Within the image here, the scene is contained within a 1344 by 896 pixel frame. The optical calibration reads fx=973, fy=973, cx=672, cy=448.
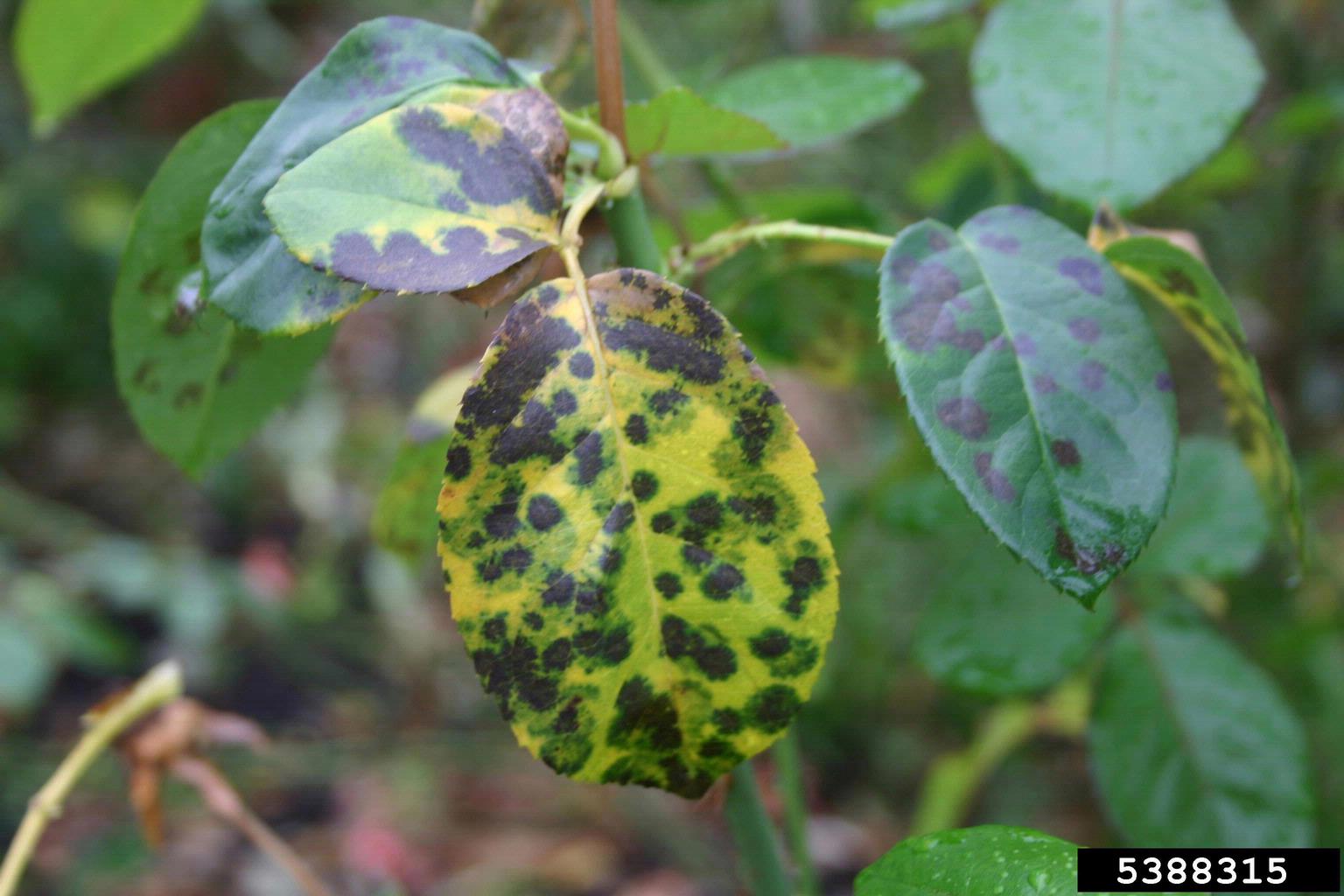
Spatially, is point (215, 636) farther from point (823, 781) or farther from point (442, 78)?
point (442, 78)

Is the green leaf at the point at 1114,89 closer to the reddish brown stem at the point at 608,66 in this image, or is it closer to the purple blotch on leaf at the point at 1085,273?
the purple blotch on leaf at the point at 1085,273

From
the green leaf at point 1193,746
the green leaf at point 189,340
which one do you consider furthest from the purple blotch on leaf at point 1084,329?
the green leaf at point 1193,746

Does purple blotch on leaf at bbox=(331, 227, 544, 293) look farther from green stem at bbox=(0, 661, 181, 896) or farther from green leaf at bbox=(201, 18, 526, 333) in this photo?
green stem at bbox=(0, 661, 181, 896)

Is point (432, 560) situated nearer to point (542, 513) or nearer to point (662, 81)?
point (662, 81)

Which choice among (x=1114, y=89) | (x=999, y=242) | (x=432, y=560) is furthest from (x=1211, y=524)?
(x=432, y=560)

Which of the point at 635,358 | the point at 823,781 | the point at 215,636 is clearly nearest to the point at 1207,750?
the point at 635,358

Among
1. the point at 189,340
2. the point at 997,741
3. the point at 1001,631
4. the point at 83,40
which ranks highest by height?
the point at 83,40
